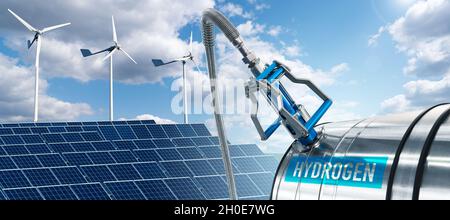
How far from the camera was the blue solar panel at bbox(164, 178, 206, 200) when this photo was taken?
1809 cm

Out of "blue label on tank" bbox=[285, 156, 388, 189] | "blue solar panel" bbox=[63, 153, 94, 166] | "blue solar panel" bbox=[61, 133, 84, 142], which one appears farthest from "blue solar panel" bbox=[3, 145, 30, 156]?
"blue label on tank" bbox=[285, 156, 388, 189]

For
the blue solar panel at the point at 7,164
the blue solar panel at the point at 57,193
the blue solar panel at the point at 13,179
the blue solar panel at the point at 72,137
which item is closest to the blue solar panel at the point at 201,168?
the blue solar panel at the point at 57,193

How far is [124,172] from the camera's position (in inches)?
A: 744

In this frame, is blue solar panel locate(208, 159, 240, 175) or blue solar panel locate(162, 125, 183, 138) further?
blue solar panel locate(162, 125, 183, 138)

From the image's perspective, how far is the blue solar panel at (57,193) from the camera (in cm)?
1653

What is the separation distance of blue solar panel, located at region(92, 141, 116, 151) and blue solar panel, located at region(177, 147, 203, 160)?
3041 millimetres

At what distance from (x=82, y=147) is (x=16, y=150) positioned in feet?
8.58

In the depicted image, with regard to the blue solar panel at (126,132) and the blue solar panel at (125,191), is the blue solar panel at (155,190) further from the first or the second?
the blue solar panel at (126,132)

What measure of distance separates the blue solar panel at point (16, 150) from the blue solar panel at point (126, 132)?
4544 millimetres

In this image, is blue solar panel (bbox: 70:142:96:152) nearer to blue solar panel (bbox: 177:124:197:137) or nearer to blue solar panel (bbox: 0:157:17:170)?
blue solar panel (bbox: 0:157:17:170)

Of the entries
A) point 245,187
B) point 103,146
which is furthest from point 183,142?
point 245,187

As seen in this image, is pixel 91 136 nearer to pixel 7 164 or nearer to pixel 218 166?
pixel 7 164
